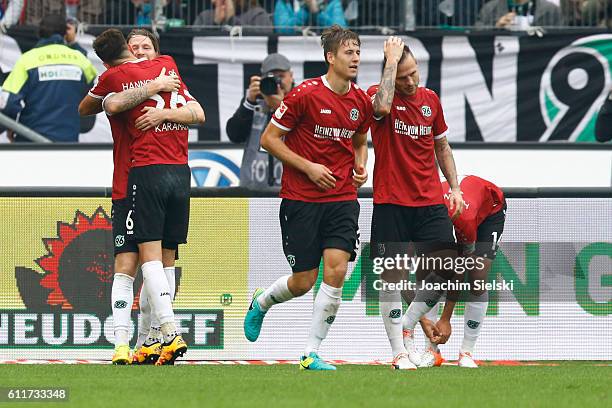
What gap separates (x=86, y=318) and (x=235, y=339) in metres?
1.12

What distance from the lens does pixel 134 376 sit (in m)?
8.57

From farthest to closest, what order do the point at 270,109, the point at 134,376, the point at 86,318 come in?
the point at 270,109
the point at 86,318
the point at 134,376

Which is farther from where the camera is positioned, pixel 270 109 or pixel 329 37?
pixel 270 109

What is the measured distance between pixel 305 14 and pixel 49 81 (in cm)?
302

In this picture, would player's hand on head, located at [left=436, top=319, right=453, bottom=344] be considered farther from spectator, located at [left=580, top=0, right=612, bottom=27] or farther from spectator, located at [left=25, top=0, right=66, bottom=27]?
spectator, located at [left=25, top=0, right=66, bottom=27]

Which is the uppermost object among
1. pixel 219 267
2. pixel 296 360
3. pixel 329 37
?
pixel 329 37

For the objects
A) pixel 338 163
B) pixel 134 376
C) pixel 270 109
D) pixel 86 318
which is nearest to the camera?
pixel 134 376

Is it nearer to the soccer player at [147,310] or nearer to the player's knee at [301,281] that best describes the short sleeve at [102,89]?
the soccer player at [147,310]

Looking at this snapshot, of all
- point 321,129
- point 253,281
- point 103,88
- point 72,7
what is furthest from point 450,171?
point 72,7

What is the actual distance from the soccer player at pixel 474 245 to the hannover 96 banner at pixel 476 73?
527 cm

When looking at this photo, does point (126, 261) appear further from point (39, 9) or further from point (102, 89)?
point (39, 9)

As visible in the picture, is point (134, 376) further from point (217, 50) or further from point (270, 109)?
point (217, 50)

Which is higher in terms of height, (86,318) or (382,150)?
(382,150)

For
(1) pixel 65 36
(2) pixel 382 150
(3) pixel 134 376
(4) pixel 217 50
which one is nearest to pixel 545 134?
(4) pixel 217 50
